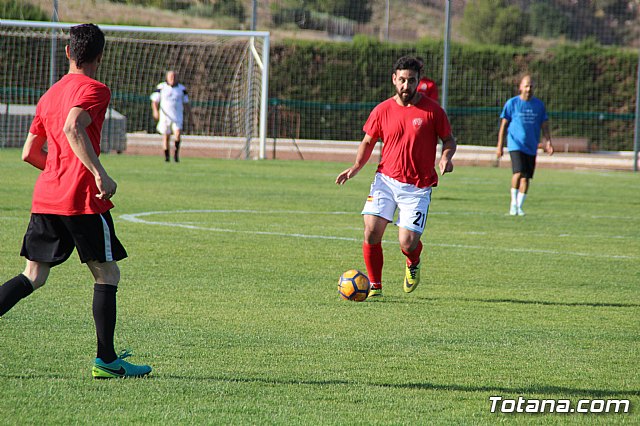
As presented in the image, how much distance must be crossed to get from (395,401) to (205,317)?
92.2 inches

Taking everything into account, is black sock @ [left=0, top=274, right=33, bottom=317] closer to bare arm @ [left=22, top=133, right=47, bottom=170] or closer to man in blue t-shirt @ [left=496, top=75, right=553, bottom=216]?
bare arm @ [left=22, top=133, right=47, bottom=170]

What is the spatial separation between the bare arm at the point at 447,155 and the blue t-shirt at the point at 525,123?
7.28 meters

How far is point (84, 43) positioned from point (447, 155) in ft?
13.0

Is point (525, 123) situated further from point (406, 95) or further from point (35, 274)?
point (35, 274)

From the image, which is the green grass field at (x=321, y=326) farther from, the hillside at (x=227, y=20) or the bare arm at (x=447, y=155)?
the hillside at (x=227, y=20)

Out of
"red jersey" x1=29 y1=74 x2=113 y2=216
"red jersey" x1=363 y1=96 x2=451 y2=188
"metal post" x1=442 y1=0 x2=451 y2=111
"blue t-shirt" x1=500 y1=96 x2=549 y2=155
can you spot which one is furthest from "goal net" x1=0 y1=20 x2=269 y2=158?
"red jersey" x1=29 y1=74 x2=113 y2=216

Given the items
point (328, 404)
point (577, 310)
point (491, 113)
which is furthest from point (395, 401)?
point (491, 113)

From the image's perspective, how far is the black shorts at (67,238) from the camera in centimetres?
530

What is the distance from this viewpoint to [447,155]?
28.1ft

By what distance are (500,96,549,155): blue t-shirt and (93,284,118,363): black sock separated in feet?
36.7

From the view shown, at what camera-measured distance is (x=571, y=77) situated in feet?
125

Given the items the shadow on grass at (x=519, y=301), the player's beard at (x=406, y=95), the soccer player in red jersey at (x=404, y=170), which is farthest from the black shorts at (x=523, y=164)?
the shadow on grass at (x=519, y=301)

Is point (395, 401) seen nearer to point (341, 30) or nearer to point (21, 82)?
point (21, 82)

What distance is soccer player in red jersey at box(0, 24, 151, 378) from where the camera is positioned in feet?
17.3
